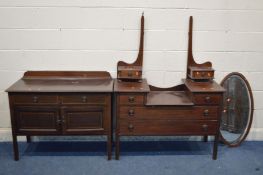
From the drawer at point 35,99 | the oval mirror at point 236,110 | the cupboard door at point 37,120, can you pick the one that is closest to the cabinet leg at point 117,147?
the cupboard door at point 37,120

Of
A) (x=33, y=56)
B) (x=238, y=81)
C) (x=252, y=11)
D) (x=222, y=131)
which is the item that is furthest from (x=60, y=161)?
(x=252, y=11)

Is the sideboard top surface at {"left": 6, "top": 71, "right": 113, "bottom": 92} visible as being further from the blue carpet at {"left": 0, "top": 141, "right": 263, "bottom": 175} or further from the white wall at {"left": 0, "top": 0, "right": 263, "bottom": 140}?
the blue carpet at {"left": 0, "top": 141, "right": 263, "bottom": 175}

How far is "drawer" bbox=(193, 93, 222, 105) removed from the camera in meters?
3.13

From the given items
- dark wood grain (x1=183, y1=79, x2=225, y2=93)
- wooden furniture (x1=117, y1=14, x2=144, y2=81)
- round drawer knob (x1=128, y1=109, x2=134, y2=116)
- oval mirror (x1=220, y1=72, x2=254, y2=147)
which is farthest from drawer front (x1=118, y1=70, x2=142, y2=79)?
oval mirror (x1=220, y1=72, x2=254, y2=147)

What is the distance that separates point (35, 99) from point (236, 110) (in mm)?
2147

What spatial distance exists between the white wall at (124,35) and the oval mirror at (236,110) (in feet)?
0.51

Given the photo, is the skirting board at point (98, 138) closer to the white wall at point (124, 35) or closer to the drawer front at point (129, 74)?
the white wall at point (124, 35)

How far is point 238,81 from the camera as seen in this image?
3.62 meters

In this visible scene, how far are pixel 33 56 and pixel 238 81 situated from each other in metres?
2.22

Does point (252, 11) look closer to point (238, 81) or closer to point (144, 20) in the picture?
point (238, 81)

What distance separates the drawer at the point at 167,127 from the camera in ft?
10.4

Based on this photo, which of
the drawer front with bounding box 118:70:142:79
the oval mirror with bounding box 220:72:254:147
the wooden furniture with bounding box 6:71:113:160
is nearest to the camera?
the wooden furniture with bounding box 6:71:113:160

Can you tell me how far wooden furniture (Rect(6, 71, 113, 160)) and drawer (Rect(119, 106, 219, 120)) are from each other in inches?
7.5

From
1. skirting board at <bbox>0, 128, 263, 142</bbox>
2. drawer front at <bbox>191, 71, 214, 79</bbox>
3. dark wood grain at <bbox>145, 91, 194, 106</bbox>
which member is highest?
drawer front at <bbox>191, 71, 214, 79</bbox>
